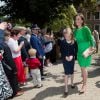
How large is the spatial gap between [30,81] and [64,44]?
2353 mm

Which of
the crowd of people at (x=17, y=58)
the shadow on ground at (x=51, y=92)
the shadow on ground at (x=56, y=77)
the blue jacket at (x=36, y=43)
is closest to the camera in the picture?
the crowd of people at (x=17, y=58)

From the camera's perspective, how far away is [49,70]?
13.2 metres

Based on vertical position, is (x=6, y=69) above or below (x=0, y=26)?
below

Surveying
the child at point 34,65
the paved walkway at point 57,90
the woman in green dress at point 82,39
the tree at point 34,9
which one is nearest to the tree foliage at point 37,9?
the tree at point 34,9

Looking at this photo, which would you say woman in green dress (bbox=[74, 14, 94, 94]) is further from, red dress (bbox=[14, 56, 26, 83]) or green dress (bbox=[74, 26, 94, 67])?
red dress (bbox=[14, 56, 26, 83])

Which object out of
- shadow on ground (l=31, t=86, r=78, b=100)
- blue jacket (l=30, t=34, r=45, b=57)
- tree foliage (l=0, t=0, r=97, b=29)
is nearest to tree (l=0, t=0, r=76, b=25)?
tree foliage (l=0, t=0, r=97, b=29)

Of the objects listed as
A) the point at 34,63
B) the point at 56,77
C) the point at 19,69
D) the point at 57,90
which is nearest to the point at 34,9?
the point at 56,77

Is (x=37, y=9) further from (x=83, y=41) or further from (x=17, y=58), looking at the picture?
(x=83, y=41)

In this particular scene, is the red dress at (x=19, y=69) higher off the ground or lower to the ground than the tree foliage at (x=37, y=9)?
lower

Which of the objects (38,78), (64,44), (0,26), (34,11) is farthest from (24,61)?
(34,11)

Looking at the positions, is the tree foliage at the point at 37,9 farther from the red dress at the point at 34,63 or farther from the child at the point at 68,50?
the child at the point at 68,50

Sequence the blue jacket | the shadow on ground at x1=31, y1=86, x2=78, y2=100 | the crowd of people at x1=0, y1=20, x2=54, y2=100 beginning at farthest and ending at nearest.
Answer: the blue jacket → the shadow on ground at x1=31, y1=86, x2=78, y2=100 → the crowd of people at x1=0, y1=20, x2=54, y2=100

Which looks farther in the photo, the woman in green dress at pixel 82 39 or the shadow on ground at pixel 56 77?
the shadow on ground at pixel 56 77

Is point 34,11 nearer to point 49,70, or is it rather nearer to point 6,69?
point 49,70
